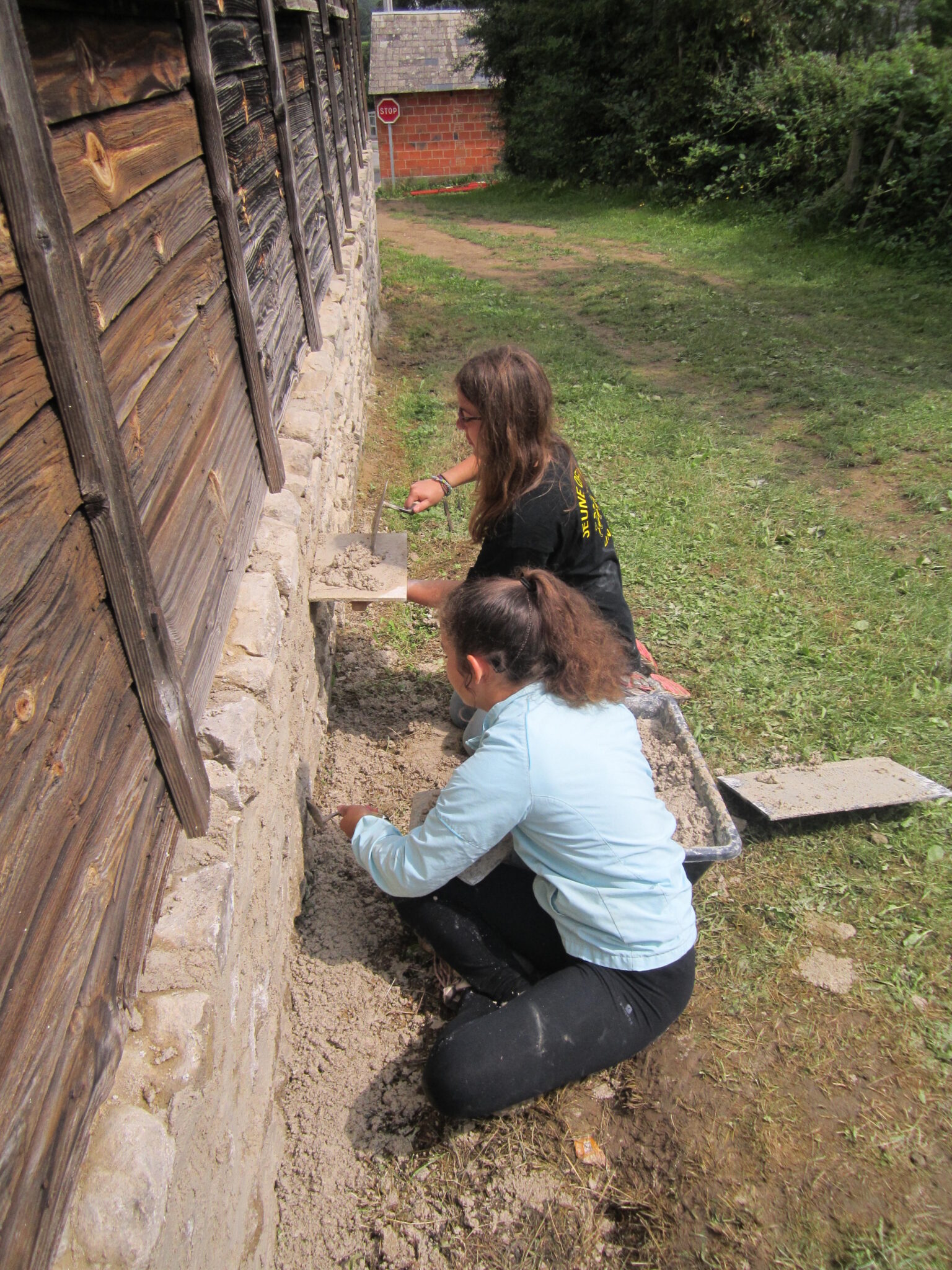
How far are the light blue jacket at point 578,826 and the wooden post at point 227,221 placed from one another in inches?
53.5

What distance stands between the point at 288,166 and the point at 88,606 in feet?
10.4

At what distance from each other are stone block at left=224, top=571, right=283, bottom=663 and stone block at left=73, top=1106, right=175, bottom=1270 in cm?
116

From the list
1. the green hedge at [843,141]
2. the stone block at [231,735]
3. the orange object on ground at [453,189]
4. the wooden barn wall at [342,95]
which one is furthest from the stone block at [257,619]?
the orange object on ground at [453,189]

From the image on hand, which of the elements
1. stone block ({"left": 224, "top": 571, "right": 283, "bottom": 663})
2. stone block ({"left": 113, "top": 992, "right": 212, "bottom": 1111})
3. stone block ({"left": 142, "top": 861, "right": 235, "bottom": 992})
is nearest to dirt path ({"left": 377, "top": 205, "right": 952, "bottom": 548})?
stone block ({"left": 224, "top": 571, "right": 283, "bottom": 663})

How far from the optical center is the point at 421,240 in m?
13.8

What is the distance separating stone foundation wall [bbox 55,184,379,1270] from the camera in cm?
124

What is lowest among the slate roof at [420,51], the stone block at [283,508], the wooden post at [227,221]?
the stone block at [283,508]

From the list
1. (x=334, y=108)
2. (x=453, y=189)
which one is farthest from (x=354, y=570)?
(x=453, y=189)

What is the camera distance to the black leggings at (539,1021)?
194 cm

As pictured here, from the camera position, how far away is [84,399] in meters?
1.29

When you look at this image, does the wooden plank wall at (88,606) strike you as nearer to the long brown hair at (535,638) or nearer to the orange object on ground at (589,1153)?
the long brown hair at (535,638)

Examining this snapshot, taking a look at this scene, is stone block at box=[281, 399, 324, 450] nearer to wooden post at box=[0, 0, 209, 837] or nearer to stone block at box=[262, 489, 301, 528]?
stone block at box=[262, 489, 301, 528]

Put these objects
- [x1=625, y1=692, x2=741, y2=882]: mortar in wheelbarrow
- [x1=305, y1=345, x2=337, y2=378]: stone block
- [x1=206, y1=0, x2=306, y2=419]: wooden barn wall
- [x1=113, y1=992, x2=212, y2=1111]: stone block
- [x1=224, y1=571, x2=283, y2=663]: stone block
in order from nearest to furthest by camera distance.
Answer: [x1=113, y1=992, x2=212, y2=1111]: stone block
[x1=224, y1=571, x2=283, y2=663]: stone block
[x1=625, y1=692, x2=741, y2=882]: mortar in wheelbarrow
[x1=206, y1=0, x2=306, y2=419]: wooden barn wall
[x1=305, y1=345, x2=337, y2=378]: stone block

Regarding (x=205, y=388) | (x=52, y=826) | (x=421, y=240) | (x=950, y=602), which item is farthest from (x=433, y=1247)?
(x=421, y=240)
